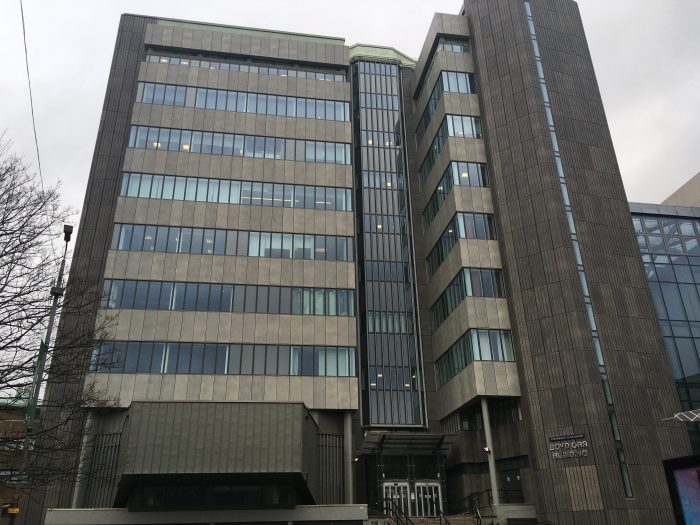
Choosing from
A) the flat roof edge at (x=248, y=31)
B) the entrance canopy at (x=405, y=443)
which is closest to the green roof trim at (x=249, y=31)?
the flat roof edge at (x=248, y=31)

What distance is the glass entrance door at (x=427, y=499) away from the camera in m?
41.5

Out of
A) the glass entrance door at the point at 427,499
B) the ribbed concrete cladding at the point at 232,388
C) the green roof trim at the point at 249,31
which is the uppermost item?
the green roof trim at the point at 249,31

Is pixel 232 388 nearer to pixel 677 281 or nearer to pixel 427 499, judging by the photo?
pixel 427 499

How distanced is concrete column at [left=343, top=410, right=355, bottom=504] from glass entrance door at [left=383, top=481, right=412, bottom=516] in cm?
291

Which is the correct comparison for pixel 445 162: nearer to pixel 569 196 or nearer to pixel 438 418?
pixel 569 196

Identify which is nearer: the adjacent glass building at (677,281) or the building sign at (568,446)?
the building sign at (568,446)

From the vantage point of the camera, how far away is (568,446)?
3544 cm

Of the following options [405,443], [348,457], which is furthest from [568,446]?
[348,457]

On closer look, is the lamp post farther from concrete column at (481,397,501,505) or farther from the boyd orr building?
concrete column at (481,397,501,505)

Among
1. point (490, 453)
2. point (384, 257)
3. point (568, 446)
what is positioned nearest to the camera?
point (568, 446)

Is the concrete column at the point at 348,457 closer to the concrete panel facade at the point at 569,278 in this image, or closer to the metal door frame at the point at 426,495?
the metal door frame at the point at 426,495

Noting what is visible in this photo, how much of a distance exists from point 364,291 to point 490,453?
17946 millimetres

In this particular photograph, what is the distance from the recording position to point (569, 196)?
43625mm

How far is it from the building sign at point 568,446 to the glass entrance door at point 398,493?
38.1 ft
